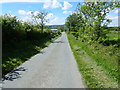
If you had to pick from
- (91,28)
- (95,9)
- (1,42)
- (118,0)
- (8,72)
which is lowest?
(8,72)

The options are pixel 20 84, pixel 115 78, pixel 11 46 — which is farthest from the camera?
pixel 11 46

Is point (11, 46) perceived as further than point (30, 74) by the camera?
Yes

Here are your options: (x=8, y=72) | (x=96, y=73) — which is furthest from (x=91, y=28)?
(x=8, y=72)

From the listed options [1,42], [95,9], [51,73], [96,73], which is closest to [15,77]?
[51,73]

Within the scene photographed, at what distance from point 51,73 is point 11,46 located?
29.5 feet

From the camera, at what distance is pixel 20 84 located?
19.2 ft

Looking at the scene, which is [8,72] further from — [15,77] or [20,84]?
[20,84]

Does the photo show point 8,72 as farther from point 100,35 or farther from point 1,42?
point 100,35

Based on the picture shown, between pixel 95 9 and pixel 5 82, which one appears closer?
pixel 5 82

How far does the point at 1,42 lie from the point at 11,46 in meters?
1.83

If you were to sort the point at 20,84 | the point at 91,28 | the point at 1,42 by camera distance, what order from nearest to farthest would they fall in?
the point at 20,84 → the point at 1,42 → the point at 91,28

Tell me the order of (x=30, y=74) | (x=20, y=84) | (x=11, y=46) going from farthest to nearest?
(x=11, y=46) < (x=30, y=74) < (x=20, y=84)

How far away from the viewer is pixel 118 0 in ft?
68.6

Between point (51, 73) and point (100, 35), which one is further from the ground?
point (100, 35)
